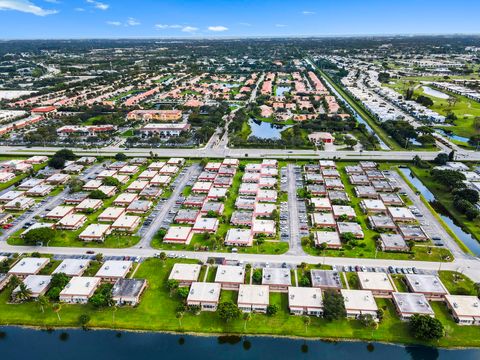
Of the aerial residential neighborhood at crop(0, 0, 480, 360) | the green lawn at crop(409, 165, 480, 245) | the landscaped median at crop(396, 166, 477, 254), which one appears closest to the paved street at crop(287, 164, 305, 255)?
the aerial residential neighborhood at crop(0, 0, 480, 360)

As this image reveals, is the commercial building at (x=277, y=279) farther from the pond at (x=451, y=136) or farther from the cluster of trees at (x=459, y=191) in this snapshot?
the pond at (x=451, y=136)

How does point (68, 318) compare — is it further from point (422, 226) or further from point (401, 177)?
point (401, 177)

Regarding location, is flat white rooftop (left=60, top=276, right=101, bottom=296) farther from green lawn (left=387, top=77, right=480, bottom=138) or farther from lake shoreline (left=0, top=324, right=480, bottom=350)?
green lawn (left=387, top=77, right=480, bottom=138)

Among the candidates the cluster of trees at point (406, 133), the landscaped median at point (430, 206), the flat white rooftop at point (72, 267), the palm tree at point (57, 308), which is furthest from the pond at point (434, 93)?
the palm tree at point (57, 308)

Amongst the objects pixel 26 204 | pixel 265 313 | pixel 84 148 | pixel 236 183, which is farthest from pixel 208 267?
pixel 84 148

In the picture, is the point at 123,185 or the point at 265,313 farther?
the point at 123,185

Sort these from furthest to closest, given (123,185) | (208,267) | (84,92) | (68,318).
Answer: (84,92) → (123,185) → (208,267) → (68,318)
